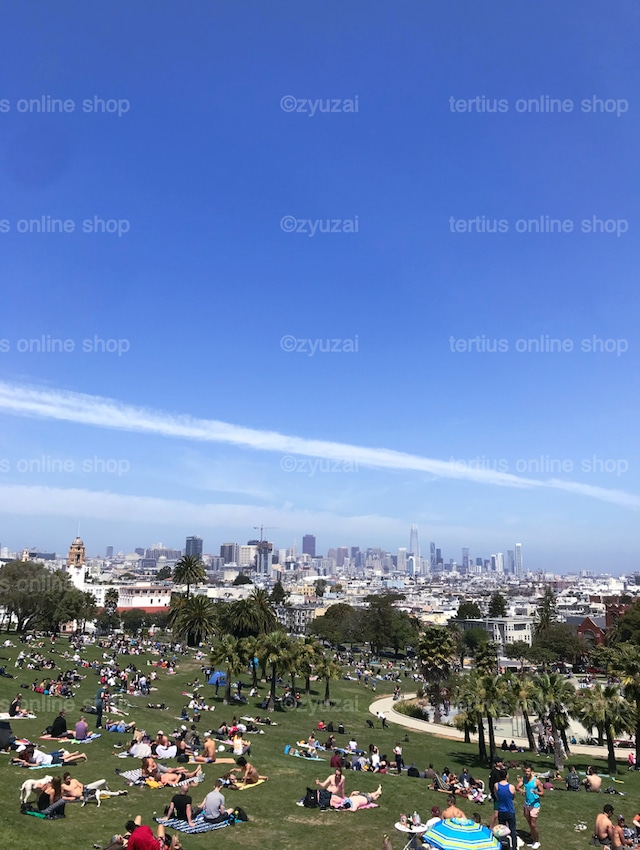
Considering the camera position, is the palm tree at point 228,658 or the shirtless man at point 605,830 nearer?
the shirtless man at point 605,830

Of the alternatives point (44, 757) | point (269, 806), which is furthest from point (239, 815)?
point (44, 757)

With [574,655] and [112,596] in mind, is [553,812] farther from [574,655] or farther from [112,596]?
[112,596]

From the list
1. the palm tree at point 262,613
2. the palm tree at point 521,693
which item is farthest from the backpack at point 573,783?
the palm tree at point 262,613

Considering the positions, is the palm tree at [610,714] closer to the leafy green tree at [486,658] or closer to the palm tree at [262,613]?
the leafy green tree at [486,658]

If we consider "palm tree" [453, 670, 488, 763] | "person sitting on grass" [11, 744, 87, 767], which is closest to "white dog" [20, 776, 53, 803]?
"person sitting on grass" [11, 744, 87, 767]

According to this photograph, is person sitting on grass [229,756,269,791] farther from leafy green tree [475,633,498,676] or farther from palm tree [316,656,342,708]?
palm tree [316,656,342,708]

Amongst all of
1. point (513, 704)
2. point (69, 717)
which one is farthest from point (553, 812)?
point (69, 717)
